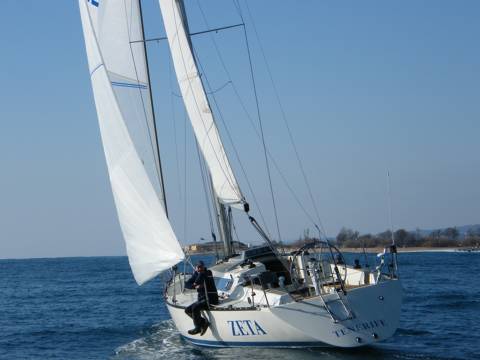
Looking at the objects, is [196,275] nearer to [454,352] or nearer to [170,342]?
[170,342]

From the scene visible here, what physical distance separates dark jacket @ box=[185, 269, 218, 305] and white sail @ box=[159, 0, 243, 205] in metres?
3.26

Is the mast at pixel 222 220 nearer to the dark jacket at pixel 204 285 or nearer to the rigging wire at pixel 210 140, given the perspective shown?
the rigging wire at pixel 210 140

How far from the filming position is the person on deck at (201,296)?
18.1 meters

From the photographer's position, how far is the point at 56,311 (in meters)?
30.4

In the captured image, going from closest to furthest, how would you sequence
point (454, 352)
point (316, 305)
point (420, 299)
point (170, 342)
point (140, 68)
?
point (316, 305) < point (454, 352) < point (170, 342) < point (140, 68) < point (420, 299)

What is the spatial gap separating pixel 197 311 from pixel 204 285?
64 centimetres

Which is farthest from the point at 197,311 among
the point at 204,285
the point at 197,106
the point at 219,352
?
the point at 197,106

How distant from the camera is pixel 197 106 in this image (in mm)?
21781

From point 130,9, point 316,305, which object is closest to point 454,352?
point 316,305

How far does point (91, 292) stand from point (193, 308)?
892 inches

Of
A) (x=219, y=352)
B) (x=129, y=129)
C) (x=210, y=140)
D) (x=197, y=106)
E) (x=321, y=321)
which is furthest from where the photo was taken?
(x=197, y=106)

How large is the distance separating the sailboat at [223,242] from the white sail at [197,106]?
28 millimetres

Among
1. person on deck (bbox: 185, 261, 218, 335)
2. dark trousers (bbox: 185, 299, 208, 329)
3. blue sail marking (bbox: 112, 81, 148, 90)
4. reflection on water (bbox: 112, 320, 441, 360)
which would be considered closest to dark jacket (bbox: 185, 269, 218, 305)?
person on deck (bbox: 185, 261, 218, 335)

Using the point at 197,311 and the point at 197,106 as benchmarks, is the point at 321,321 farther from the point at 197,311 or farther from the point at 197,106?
the point at 197,106
